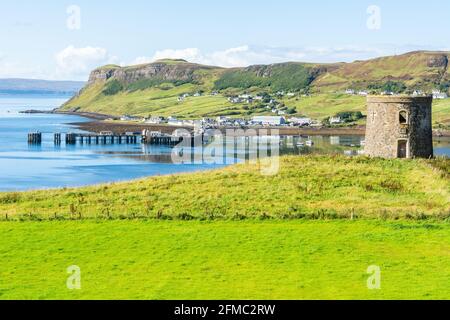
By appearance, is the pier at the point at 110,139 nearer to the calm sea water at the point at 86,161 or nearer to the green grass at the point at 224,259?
the calm sea water at the point at 86,161

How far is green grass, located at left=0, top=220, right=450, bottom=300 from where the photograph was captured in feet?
75.6

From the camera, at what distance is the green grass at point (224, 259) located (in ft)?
75.6

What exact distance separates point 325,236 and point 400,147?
88.6ft

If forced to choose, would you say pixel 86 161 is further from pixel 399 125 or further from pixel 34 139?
pixel 399 125

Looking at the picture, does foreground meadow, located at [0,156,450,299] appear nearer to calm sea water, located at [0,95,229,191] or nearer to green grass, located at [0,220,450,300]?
green grass, located at [0,220,450,300]

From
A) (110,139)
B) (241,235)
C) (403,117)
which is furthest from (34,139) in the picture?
(241,235)

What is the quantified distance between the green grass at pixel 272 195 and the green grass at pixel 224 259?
2.48 meters

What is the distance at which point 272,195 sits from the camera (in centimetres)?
Result: 4544

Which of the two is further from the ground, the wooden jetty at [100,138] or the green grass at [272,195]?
the green grass at [272,195]

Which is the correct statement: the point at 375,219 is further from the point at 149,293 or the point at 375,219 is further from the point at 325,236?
the point at 149,293

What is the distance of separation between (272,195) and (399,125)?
651 inches

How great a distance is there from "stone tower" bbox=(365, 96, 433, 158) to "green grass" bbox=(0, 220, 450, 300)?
21828 mm

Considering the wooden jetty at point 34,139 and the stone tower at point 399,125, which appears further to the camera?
the wooden jetty at point 34,139

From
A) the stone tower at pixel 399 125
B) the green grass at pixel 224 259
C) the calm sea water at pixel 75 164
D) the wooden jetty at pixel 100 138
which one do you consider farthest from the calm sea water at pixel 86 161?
the green grass at pixel 224 259
